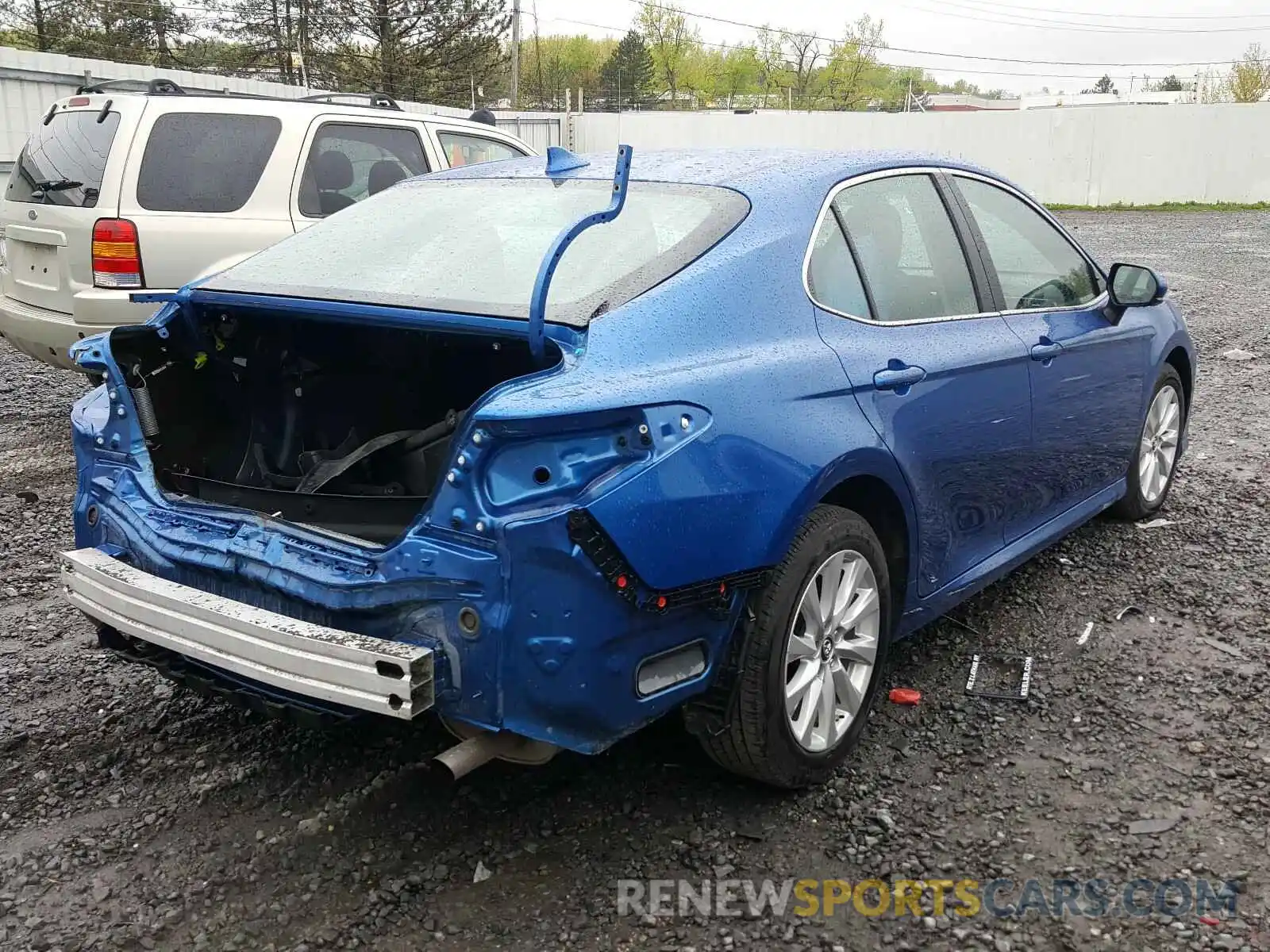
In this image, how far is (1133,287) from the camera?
4477 mm

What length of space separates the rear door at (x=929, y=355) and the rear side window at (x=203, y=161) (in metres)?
4.33

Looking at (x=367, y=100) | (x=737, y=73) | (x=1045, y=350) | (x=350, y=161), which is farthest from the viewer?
(x=737, y=73)

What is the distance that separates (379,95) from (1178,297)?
8.93m

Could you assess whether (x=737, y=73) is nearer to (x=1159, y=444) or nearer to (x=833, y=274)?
(x=1159, y=444)

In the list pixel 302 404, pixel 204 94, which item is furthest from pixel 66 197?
pixel 302 404

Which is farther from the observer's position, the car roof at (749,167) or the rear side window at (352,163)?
the rear side window at (352,163)

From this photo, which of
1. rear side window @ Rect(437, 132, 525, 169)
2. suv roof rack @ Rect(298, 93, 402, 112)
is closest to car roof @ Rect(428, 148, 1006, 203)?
rear side window @ Rect(437, 132, 525, 169)

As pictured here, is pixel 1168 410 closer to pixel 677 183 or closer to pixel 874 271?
pixel 874 271

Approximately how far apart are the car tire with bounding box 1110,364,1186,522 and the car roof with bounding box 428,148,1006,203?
178 cm

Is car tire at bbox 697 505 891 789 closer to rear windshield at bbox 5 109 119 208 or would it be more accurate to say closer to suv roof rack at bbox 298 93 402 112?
rear windshield at bbox 5 109 119 208

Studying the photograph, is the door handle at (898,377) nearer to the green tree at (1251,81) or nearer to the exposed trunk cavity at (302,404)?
the exposed trunk cavity at (302,404)

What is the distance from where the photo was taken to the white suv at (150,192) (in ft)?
20.5

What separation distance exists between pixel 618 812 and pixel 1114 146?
30193 mm

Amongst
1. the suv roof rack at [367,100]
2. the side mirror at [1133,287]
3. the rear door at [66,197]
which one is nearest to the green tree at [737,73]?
the suv roof rack at [367,100]
